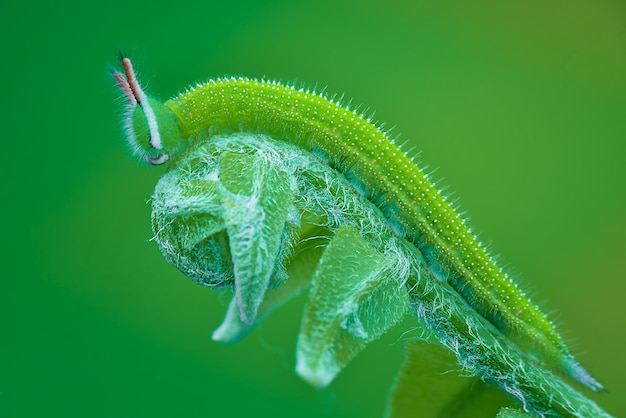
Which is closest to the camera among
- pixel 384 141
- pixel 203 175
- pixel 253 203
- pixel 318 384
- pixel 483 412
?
pixel 318 384

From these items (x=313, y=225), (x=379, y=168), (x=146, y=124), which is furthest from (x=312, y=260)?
(x=146, y=124)

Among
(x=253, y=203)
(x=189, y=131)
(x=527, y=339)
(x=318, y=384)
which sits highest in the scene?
(x=527, y=339)

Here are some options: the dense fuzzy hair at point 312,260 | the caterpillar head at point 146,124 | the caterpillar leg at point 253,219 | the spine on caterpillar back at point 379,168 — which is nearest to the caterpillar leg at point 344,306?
the dense fuzzy hair at point 312,260

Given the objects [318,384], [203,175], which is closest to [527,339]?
[318,384]

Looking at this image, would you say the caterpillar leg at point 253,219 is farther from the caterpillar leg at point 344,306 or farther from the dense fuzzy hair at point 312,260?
the caterpillar leg at point 344,306

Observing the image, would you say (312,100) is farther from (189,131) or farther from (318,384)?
(318,384)

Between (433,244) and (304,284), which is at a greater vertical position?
(433,244)

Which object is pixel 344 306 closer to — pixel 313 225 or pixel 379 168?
pixel 313 225

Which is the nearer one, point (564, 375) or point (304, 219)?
point (304, 219)
